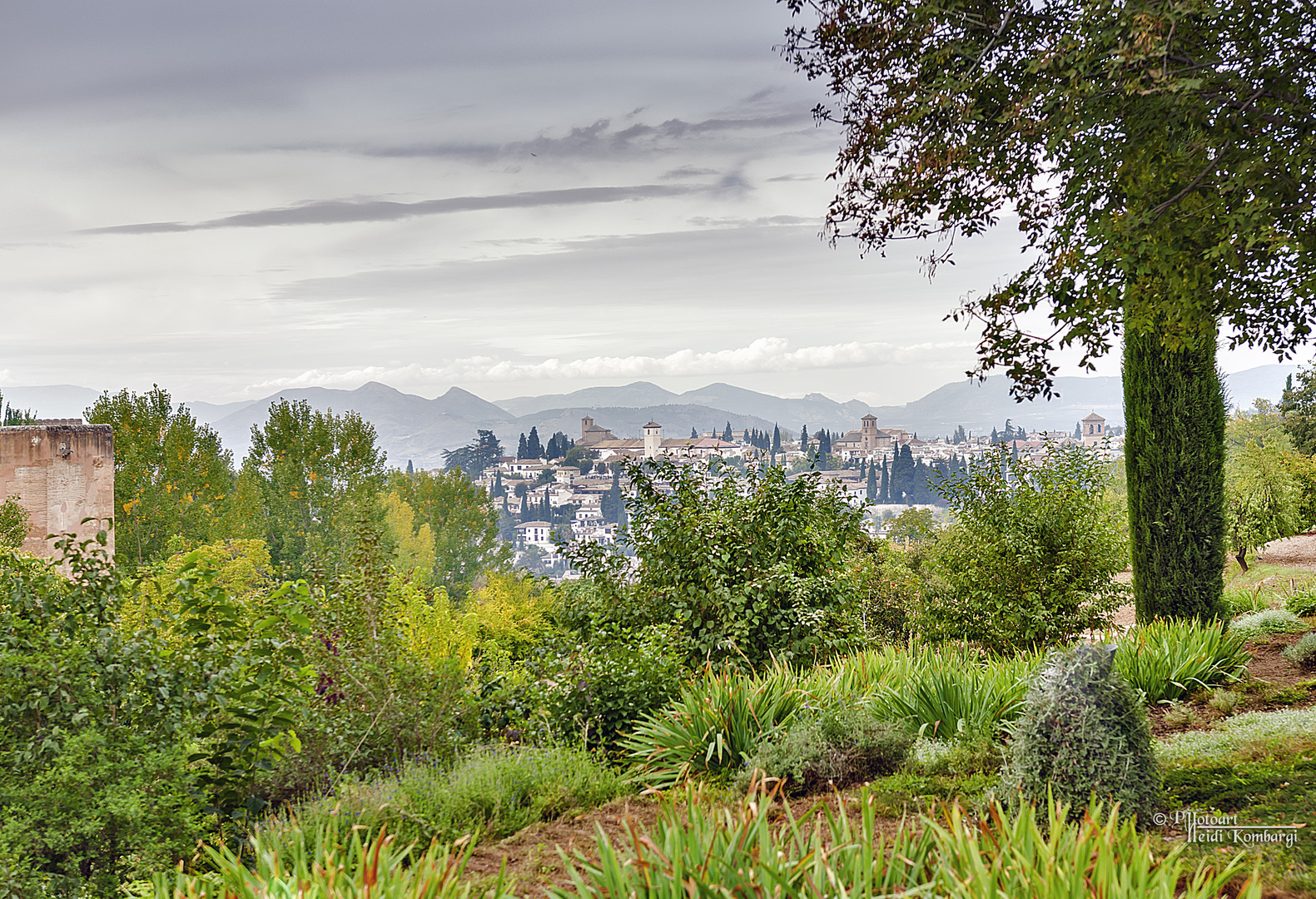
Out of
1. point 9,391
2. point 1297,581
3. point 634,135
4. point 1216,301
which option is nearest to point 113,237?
point 9,391

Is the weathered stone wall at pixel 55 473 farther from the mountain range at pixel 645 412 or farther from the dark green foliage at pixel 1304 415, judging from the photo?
the mountain range at pixel 645 412

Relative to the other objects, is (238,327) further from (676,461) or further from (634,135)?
(676,461)

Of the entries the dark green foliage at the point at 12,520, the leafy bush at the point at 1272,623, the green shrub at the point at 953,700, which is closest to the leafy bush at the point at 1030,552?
the leafy bush at the point at 1272,623

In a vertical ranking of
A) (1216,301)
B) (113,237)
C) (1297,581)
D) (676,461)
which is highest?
(113,237)

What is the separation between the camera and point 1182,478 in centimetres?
802

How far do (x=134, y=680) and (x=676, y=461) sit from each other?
5120mm

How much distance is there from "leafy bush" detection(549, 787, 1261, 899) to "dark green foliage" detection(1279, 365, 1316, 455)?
2752cm

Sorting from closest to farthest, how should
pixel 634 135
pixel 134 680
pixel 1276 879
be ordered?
pixel 1276 879 < pixel 134 680 < pixel 634 135

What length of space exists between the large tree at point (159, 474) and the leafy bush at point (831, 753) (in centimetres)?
2060

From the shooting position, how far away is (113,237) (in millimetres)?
25172

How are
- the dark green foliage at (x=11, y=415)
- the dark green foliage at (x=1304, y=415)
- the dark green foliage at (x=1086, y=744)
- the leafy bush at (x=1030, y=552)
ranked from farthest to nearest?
the dark green foliage at (x=1304, y=415), the dark green foliage at (x=11, y=415), the leafy bush at (x=1030, y=552), the dark green foliage at (x=1086, y=744)

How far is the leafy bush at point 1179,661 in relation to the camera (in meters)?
5.19

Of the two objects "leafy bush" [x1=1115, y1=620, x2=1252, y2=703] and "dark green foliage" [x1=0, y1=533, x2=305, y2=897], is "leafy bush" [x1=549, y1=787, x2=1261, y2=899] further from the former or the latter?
"leafy bush" [x1=1115, y1=620, x2=1252, y2=703]

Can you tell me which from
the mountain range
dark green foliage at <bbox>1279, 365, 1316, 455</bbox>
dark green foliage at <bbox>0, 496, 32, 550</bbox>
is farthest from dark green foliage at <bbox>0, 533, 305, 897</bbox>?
the mountain range
